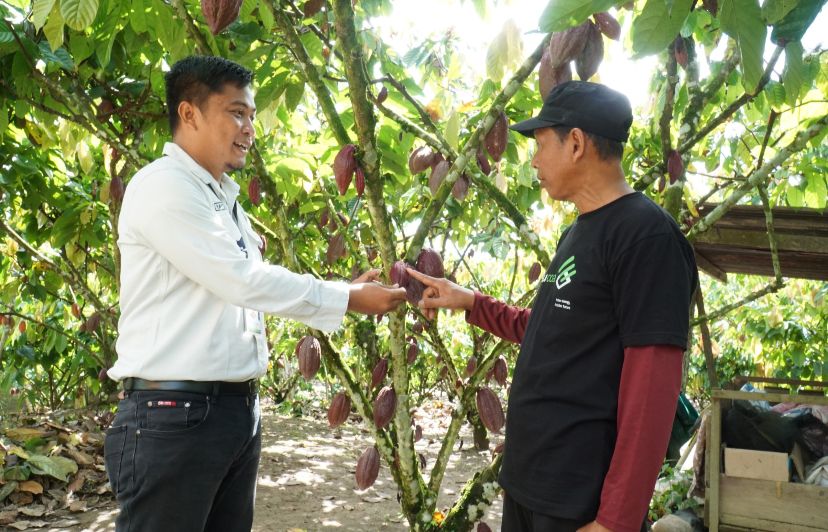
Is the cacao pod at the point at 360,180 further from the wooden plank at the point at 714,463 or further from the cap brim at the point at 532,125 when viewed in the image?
the wooden plank at the point at 714,463

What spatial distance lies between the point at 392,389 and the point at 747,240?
8.92ft

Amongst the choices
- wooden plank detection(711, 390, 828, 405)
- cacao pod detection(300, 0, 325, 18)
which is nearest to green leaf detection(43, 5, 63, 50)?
cacao pod detection(300, 0, 325, 18)

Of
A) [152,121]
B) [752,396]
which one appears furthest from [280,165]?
[752,396]

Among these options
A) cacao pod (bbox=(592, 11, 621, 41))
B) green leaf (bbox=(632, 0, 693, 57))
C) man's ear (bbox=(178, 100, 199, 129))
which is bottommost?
green leaf (bbox=(632, 0, 693, 57))

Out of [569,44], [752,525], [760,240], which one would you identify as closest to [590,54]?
[569,44]

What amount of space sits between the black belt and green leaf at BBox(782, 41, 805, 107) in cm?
117

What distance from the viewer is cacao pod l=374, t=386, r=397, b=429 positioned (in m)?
1.85

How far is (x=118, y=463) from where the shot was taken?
1.40m

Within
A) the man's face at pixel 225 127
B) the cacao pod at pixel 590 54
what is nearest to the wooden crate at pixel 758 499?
the cacao pod at pixel 590 54

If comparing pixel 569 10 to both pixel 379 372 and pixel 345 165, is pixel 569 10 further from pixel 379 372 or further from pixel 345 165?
pixel 379 372

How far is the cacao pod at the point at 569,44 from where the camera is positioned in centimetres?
144

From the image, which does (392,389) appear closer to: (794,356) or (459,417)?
(459,417)

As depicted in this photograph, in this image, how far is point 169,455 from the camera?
136 centimetres

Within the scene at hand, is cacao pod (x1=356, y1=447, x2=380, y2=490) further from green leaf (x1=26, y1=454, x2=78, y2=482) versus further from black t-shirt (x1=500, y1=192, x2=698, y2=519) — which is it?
green leaf (x1=26, y1=454, x2=78, y2=482)
